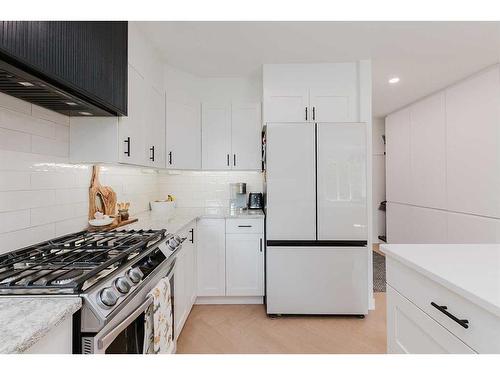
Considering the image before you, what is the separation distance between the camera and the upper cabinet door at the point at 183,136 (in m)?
2.91

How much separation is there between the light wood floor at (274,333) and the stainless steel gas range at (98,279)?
0.90 metres

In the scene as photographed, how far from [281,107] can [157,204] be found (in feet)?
5.55

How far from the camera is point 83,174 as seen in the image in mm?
1908

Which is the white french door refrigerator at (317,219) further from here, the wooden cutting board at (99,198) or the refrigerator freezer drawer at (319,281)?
the wooden cutting board at (99,198)

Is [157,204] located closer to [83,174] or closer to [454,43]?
[83,174]

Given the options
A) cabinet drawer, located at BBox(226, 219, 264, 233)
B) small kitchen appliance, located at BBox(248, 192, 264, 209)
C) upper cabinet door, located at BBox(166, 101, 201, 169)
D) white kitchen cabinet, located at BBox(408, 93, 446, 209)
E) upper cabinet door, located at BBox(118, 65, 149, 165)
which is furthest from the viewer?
white kitchen cabinet, located at BBox(408, 93, 446, 209)

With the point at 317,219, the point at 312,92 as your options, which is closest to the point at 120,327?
the point at 317,219

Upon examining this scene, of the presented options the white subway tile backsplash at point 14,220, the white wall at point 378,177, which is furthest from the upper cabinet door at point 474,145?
the white subway tile backsplash at point 14,220

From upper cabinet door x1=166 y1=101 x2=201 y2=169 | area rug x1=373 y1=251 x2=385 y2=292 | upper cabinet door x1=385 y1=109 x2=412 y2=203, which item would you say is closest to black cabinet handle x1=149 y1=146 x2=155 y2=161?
upper cabinet door x1=166 y1=101 x2=201 y2=169

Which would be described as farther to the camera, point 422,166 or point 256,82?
point 422,166

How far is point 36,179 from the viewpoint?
1486mm

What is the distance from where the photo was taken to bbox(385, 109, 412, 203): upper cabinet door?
4.28 meters

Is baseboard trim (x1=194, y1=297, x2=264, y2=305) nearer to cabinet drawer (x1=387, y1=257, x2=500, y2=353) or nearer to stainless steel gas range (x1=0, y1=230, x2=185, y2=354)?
stainless steel gas range (x1=0, y1=230, x2=185, y2=354)
